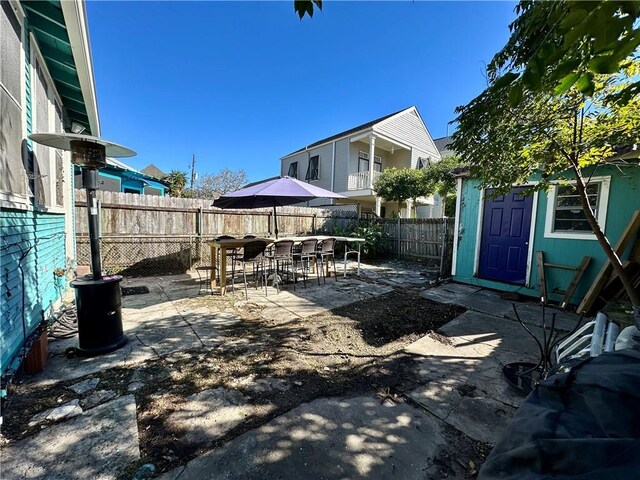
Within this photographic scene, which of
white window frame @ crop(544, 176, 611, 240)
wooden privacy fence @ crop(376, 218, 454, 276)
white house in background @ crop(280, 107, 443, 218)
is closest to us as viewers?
white window frame @ crop(544, 176, 611, 240)

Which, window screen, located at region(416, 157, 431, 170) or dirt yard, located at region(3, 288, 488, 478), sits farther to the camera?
window screen, located at region(416, 157, 431, 170)

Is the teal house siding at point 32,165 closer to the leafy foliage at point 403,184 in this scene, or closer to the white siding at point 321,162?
the leafy foliage at point 403,184

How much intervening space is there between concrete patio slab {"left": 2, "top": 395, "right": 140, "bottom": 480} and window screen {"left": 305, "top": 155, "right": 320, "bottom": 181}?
1441 cm

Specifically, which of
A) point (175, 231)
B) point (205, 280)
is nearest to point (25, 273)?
point (205, 280)

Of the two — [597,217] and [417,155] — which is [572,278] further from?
[417,155]

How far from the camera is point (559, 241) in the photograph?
4977mm

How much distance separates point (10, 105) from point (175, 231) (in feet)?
17.0

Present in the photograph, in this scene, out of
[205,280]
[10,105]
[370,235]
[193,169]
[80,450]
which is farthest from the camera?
[193,169]

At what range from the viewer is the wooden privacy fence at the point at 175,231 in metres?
6.45

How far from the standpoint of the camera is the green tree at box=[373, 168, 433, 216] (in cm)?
1188

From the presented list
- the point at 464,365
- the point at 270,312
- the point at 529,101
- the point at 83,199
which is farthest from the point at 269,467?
the point at 83,199

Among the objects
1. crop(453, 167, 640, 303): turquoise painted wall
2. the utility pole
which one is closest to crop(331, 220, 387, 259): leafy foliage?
crop(453, 167, 640, 303): turquoise painted wall

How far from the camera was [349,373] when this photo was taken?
103 inches

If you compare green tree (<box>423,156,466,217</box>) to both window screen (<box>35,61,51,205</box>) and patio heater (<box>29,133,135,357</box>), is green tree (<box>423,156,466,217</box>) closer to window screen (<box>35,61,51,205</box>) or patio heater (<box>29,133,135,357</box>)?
patio heater (<box>29,133,135,357</box>)
